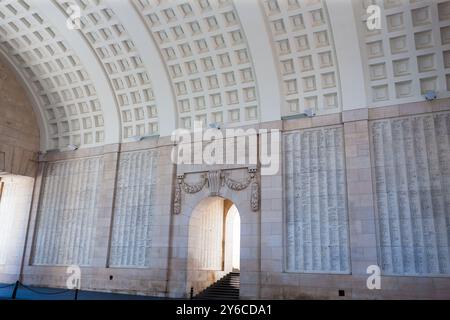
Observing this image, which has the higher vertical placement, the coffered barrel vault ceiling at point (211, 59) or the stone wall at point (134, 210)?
the coffered barrel vault ceiling at point (211, 59)

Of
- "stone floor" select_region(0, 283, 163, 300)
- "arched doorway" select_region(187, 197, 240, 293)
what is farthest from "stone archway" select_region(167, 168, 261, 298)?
"stone floor" select_region(0, 283, 163, 300)

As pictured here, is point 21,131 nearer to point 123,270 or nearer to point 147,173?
point 147,173

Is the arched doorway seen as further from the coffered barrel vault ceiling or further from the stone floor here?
the coffered barrel vault ceiling

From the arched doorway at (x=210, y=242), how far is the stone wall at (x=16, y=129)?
10377 mm

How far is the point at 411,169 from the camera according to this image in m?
14.2

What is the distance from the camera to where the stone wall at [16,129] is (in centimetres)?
2052

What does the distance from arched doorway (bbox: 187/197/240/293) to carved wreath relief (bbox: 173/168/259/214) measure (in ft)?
2.24

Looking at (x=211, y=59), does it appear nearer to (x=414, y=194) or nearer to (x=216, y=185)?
(x=216, y=185)

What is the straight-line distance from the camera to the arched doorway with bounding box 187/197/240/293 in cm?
1764

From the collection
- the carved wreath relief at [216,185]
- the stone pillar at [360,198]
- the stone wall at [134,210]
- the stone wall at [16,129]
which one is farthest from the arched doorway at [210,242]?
the stone wall at [16,129]

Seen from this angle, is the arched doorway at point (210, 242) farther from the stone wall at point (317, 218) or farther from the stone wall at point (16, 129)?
the stone wall at point (16, 129)

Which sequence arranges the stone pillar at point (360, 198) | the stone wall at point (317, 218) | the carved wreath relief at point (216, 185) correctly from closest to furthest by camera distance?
the stone wall at point (317, 218), the stone pillar at point (360, 198), the carved wreath relief at point (216, 185)

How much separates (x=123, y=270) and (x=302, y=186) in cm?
887

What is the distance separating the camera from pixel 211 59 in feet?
58.0
